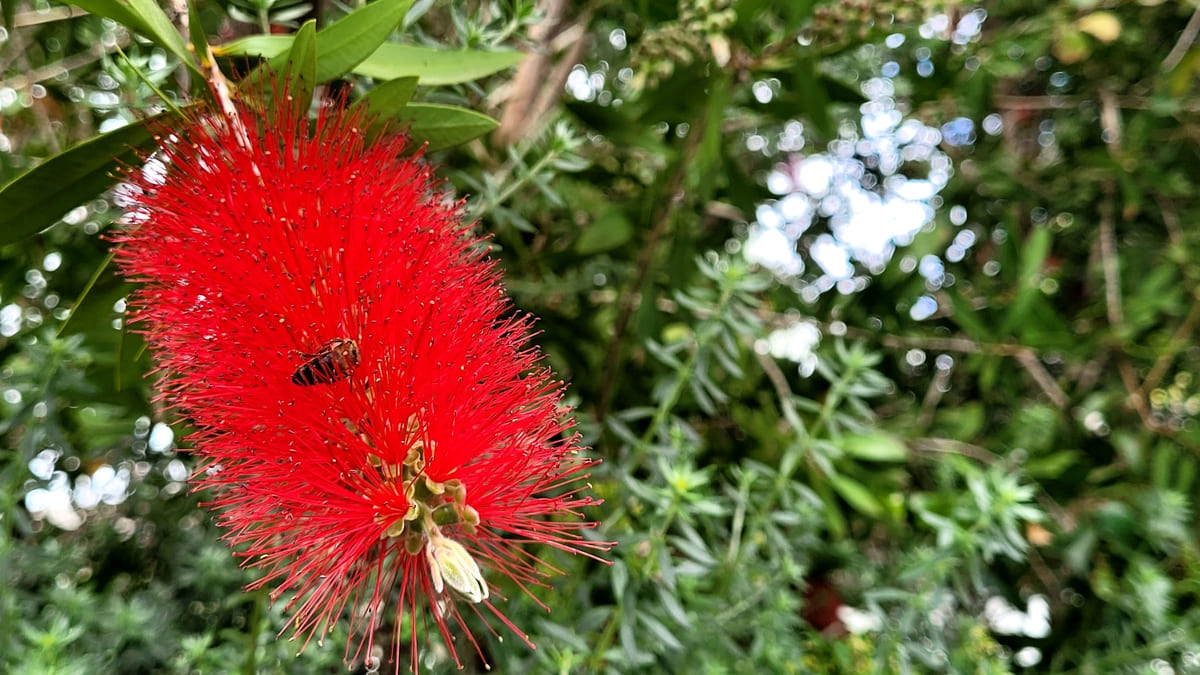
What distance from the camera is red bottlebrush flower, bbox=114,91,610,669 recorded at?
23.9 inches

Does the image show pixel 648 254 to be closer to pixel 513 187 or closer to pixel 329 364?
pixel 513 187

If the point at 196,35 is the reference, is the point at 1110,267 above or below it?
below

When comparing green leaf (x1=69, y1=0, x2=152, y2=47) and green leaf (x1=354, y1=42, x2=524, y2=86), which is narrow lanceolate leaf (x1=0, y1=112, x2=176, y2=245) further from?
green leaf (x1=354, y1=42, x2=524, y2=86)

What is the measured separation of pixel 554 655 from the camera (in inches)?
31.8

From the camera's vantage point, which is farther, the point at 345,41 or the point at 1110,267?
the point at 1110,267

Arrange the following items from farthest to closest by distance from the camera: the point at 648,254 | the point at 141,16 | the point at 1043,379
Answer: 1. the point at 1043,379
2. the point at 648,254
3. the point at 141,16

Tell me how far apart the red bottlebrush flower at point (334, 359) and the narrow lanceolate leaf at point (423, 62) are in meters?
0.07

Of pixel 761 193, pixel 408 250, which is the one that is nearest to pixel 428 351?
pixel 408 250

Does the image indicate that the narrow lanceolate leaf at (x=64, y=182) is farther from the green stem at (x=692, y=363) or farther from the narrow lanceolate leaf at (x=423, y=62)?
the green stem at (x=692, y=363)

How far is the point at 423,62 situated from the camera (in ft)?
2.43

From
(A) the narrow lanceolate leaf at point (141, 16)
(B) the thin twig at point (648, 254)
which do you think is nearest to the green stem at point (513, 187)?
(B) the thin twig at point (648, 254)

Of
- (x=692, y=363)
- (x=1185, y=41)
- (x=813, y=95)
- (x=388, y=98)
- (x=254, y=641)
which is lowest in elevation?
(x=254, y=641)

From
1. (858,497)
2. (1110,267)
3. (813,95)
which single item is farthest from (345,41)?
(1110,267)

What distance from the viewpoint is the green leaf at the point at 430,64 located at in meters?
0.73
